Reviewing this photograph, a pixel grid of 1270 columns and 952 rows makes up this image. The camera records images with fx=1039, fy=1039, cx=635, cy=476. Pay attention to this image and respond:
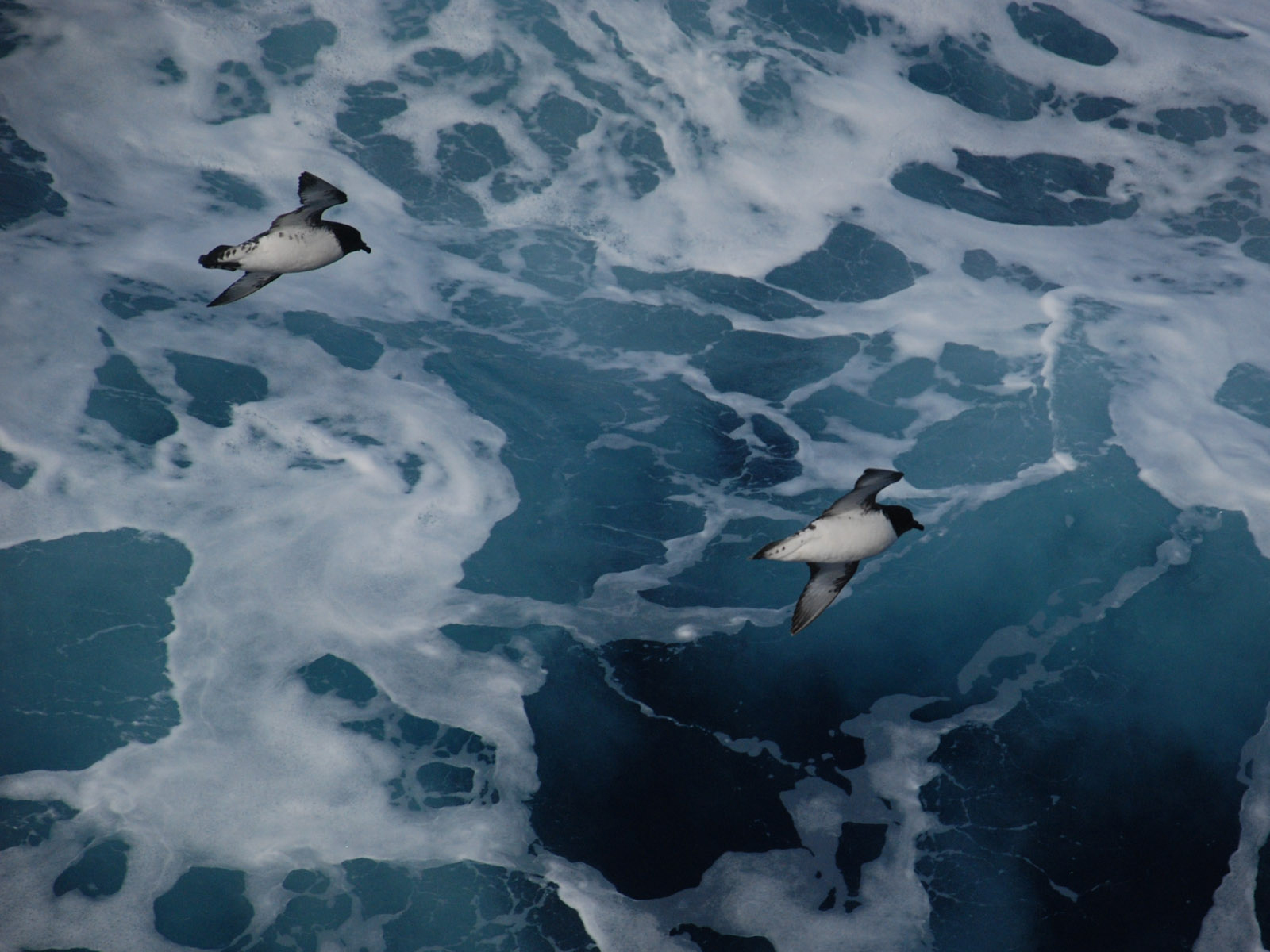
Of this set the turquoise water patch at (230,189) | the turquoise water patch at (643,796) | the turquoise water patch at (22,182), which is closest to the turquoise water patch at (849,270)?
the turquoise water patch at (230,189)

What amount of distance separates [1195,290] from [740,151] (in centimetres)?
1238

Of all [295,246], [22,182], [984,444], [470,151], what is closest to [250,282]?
[295,246]

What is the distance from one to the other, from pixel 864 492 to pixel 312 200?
7.65 m

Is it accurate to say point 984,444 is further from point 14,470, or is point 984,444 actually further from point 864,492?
point 14,470

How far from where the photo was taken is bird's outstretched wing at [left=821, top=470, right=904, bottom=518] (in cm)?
1080

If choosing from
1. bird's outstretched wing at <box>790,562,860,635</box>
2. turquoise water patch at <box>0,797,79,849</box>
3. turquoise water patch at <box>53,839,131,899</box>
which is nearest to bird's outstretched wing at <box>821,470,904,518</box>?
bird's outstretched wing at <box>790,562,860,635</box>

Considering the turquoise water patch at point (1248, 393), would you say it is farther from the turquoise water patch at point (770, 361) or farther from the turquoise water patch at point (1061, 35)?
the turquoise water patch at point (1061, 35)

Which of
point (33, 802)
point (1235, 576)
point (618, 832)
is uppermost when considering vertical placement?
point (1235, 576)

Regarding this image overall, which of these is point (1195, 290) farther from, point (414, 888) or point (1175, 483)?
point (414, 888)

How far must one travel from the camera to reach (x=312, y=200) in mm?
12953

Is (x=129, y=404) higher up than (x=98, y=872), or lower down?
higher up

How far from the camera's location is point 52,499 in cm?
1933

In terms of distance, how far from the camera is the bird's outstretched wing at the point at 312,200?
12773mm

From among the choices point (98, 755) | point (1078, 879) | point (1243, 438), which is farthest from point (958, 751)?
point (98, 755)
